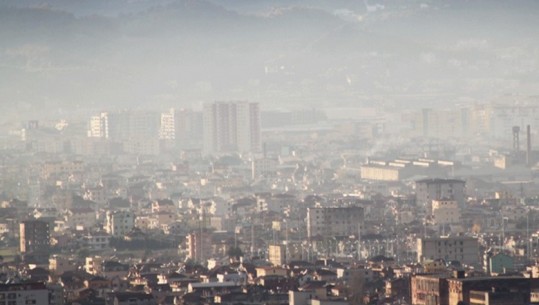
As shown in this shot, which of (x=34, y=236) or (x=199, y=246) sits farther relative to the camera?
(x=34, y=236)

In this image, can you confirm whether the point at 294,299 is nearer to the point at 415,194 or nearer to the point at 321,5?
the point at 415,194

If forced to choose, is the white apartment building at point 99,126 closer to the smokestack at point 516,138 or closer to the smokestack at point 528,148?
the smokestack at point 516,138

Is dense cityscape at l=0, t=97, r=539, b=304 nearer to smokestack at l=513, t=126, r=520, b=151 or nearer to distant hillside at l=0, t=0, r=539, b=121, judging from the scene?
smokestack at l=513, t=126, r=520, b=151

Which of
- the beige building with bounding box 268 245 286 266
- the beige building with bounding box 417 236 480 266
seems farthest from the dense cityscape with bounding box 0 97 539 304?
the beige building with bounding box 268 245 286 266

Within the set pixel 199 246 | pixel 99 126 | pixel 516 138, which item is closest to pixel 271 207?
pixel 199 246

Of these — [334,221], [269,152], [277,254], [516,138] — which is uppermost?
[516,138]

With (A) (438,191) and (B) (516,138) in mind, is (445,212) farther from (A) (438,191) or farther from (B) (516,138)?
(B) (516,138)

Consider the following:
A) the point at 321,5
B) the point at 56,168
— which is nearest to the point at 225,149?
the point at 56,168
